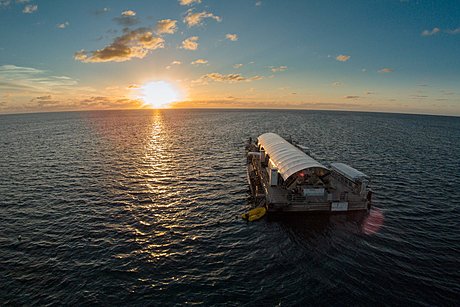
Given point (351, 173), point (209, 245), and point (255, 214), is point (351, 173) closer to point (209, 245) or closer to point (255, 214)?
point (255, 214)

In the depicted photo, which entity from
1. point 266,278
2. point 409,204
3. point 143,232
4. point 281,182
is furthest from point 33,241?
point 409,204

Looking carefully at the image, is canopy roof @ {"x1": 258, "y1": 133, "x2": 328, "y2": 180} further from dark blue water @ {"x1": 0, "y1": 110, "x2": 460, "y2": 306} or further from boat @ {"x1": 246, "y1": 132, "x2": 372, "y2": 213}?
dark blue water @ {"x1": 0, "y1": 110, "x2": 460, "y2": 306}

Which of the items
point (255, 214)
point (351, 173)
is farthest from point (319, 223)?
point (351, 173)

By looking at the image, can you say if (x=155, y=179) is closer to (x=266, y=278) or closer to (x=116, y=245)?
(x=116, y=245)

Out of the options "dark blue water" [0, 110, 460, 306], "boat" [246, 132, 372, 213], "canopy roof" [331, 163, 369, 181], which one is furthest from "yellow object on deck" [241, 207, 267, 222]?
"canopy roof" [331, 163, 369, 181]

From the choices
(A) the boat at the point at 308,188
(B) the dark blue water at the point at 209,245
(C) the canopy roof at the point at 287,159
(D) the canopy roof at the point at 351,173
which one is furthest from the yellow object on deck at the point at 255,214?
(D) the canopy roof at the point at 351,173

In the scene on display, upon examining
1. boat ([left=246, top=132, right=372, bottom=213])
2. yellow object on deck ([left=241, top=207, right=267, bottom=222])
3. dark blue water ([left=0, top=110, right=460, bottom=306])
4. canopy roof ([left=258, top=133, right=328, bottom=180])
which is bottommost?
dark blue water ([left=0, top=110, right=460, bottom=306])
